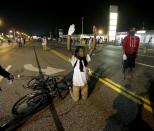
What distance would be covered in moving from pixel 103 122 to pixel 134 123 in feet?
2.16

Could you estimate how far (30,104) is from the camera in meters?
6.01

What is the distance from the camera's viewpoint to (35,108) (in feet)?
18.8

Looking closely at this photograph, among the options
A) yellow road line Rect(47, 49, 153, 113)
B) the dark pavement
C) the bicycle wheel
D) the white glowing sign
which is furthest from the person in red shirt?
the white glowing sign

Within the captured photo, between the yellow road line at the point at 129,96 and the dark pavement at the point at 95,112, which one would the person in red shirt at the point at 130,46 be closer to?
the yellow road line at the point at 129,96

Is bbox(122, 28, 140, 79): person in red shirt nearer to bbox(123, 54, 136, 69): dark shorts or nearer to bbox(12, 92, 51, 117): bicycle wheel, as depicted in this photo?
bbox(123, 54, 136, 69): dark shorts

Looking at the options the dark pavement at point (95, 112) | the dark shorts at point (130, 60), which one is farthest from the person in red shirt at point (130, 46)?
the dark pavement at point (95, 112)

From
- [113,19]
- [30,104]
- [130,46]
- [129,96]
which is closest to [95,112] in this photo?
[129,96]

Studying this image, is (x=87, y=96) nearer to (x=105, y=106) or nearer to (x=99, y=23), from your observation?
(x=105, y=106)

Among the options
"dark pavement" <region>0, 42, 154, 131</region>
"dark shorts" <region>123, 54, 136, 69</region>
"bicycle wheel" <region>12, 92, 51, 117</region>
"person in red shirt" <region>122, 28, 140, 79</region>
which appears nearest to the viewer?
"dark pavement" <region>0, 42, 154, 131</region>

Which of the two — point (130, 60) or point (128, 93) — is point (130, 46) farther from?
point (128, 93)

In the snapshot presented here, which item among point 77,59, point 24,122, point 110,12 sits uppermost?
point 110,12

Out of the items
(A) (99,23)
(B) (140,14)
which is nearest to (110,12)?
(B) (140,14)

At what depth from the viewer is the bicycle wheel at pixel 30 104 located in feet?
18.0

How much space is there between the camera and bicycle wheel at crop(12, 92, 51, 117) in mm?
5492
